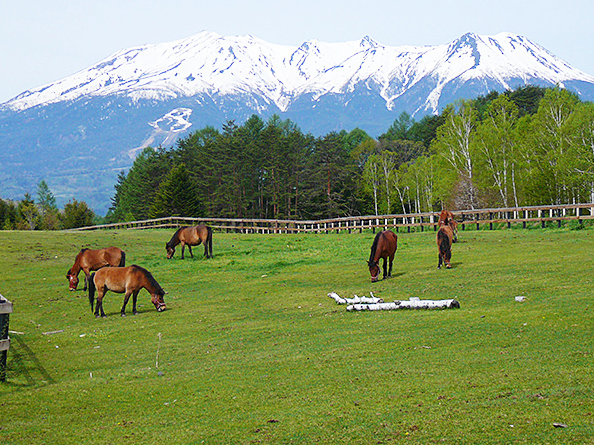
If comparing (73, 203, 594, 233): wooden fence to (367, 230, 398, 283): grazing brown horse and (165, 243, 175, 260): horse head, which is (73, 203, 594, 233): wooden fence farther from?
(367, 230, 398, 283): grazing brown horse

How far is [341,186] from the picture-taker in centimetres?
8975

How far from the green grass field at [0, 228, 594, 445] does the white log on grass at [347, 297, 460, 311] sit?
286mm

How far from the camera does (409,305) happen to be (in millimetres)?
13781

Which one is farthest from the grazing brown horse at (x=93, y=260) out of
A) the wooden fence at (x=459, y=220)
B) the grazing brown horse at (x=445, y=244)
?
the wooden fence at (x=459, y=220)

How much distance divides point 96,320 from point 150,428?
9.64m

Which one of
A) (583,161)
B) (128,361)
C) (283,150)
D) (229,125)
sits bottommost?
(128,361)

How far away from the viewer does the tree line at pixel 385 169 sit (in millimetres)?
55281

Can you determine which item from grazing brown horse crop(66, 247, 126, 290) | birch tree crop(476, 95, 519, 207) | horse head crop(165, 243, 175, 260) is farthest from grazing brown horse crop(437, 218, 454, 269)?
birch tree crop(476, 95, 519, 207)

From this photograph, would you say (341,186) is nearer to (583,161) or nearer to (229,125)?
(229,125)

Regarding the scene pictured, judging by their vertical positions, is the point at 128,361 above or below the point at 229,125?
below

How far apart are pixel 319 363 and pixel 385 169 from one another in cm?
8001

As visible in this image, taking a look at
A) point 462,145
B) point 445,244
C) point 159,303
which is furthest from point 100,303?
point 462,145

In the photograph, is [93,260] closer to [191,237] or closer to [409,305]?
[191,237]

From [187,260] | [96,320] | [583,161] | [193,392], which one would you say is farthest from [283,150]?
[193,392]
